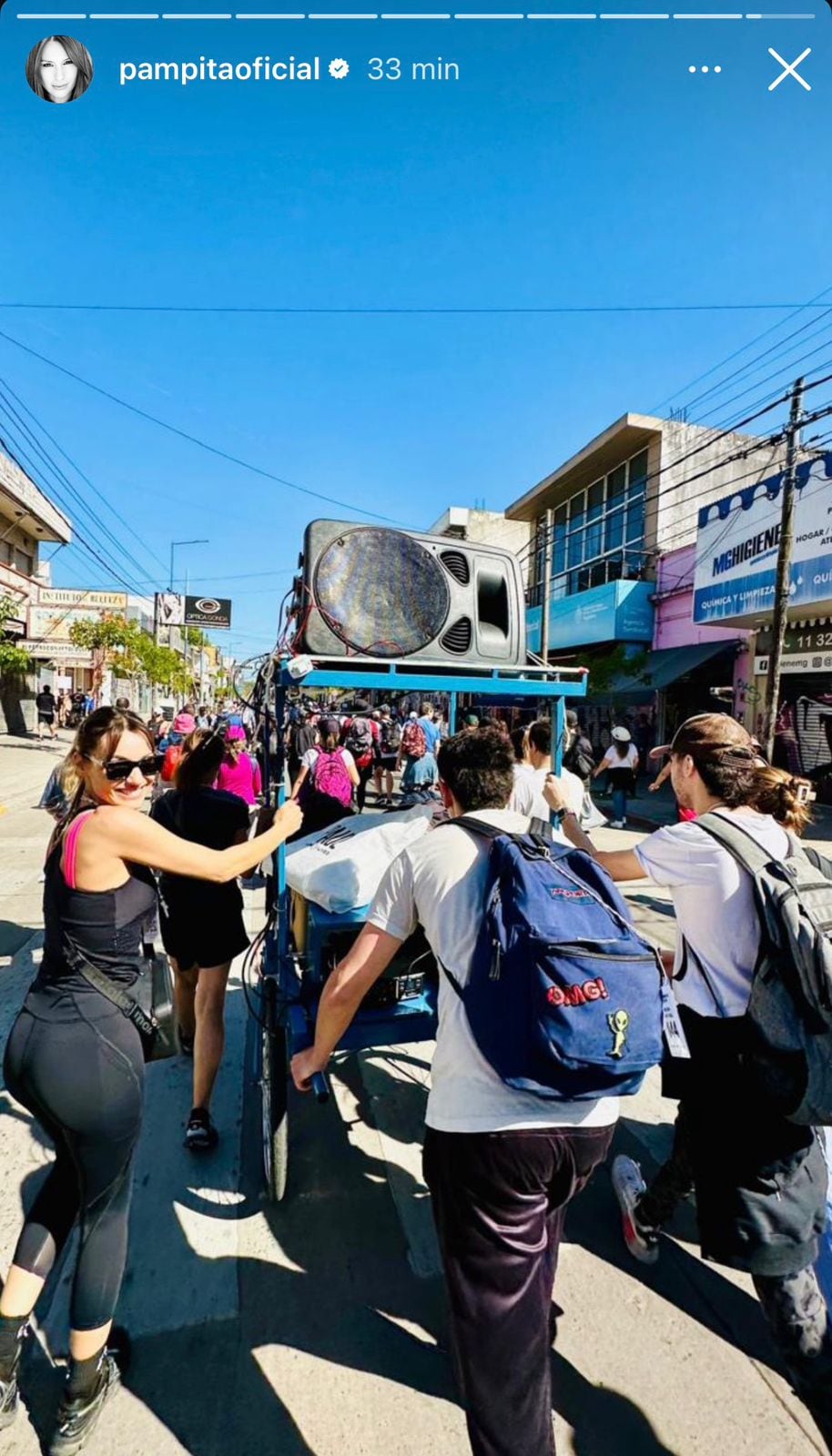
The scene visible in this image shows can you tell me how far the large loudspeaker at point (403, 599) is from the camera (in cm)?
282

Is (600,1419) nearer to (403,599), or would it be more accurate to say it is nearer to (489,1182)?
(489,1182)

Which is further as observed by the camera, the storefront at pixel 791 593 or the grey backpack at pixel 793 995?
the storefront at pixel 791 593

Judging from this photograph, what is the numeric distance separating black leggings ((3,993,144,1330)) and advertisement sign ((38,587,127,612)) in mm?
26785

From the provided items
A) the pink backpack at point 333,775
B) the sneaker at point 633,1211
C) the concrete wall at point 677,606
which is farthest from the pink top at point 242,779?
the concrete wall at point 677,606

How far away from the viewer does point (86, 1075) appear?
1.73 m

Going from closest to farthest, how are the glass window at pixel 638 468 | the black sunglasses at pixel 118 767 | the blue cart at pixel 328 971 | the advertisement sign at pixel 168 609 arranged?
the black sunglasses at pixel 118 767, the blue cart at pixel 328 971, the glass window at pixel 638 468, the advertisement sign at pixel 168 609

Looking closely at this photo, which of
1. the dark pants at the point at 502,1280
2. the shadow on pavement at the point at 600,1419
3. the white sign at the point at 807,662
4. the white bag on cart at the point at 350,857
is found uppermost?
the white sign at the point at 807,662

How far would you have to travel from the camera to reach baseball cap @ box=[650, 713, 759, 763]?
212 cm

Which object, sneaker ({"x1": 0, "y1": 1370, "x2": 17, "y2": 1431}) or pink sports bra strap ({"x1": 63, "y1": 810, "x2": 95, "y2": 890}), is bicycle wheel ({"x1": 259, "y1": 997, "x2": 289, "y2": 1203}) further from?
pink sports bra strap ({"x1": 63, "y1": 810, "x2": 95, "y2": 890})

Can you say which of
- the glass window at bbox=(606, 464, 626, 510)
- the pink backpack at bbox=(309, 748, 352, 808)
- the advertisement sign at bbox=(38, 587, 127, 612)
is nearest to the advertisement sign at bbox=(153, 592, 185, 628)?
the advertisement sign at bbox=(38, 587, 127, 612)

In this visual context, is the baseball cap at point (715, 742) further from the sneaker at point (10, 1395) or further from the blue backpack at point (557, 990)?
the sneaker at point (10, 1395)

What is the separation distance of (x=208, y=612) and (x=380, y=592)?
143ft

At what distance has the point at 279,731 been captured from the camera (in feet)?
10.4

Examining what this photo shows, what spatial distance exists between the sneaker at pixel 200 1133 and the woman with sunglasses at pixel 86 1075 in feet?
3.24
